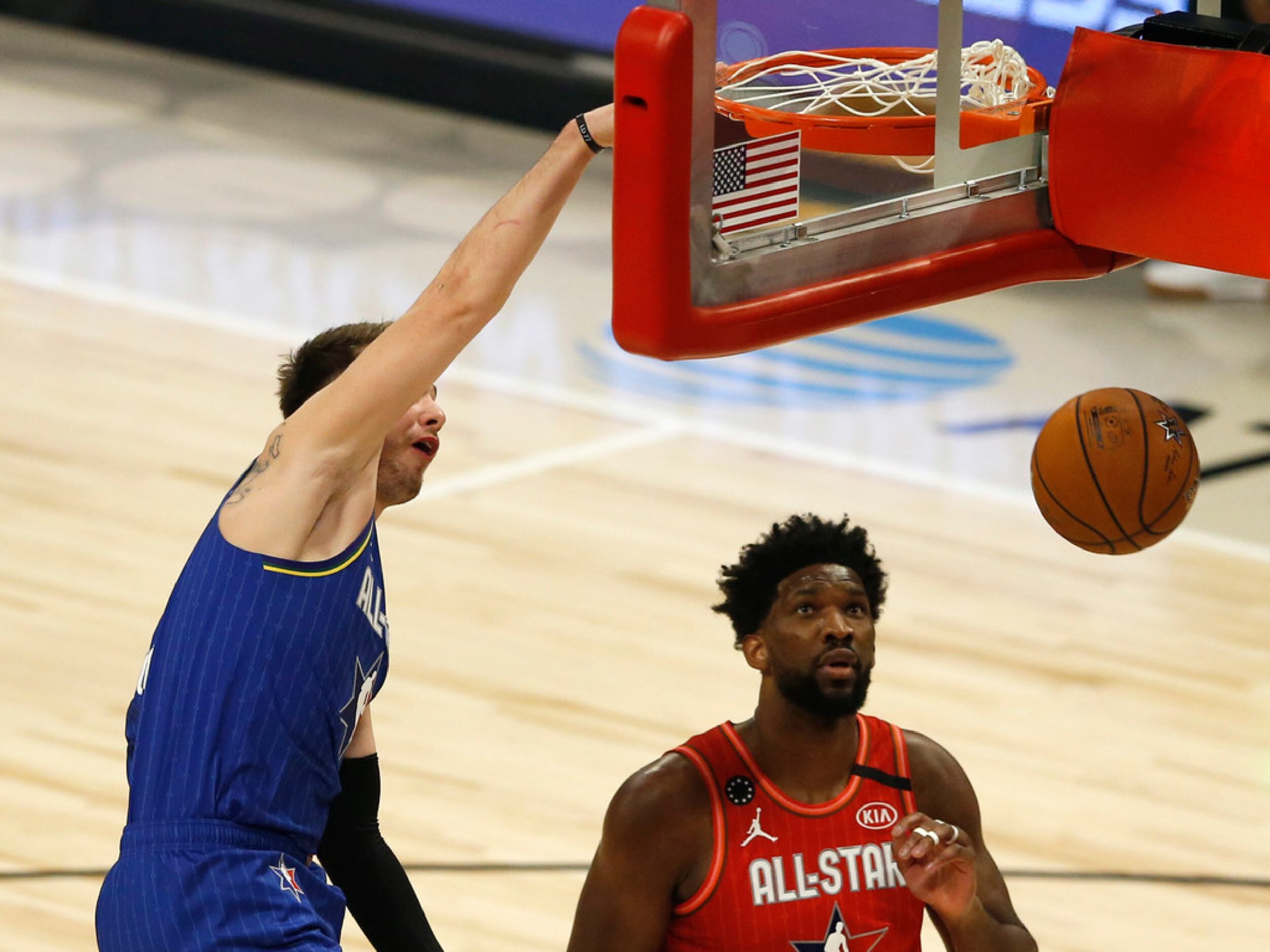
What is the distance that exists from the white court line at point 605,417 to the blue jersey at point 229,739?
194 inches

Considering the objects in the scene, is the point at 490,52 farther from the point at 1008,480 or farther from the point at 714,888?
the point at 714,888

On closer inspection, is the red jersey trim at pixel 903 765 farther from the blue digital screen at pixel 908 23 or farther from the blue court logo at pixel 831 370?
the blue court logo at pixel 831 370

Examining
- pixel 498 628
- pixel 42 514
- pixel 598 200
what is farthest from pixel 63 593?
pixel 598 200

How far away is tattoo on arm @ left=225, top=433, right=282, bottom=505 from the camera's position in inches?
132

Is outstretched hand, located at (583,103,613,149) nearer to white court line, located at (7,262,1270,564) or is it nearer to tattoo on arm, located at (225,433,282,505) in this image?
tattoo on arm, located at (225,433,282,505)

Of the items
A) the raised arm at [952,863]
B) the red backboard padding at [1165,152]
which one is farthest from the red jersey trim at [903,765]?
the red backboard padding at [1165,152]

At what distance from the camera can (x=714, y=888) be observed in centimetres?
373

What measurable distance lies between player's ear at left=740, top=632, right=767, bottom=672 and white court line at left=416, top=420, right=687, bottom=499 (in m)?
4.49

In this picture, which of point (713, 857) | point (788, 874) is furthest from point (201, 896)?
point (788, 874)

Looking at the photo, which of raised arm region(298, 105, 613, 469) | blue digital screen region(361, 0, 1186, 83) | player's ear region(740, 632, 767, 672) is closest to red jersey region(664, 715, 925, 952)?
player's ear region(740, 632, 767, 672)

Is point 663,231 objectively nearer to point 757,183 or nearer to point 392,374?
point 757,183

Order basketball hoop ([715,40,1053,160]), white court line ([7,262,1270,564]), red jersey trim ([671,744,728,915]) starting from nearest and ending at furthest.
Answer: basketball hoop ([715,40,1053,160])
red jersey trim ([671,744,728,915])
white court line ([7,262,1270,564])

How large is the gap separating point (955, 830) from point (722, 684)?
3349 mm

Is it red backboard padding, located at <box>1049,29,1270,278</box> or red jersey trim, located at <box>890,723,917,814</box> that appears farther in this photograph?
red jersey trim, located at <box>890,723,917,814</box>
